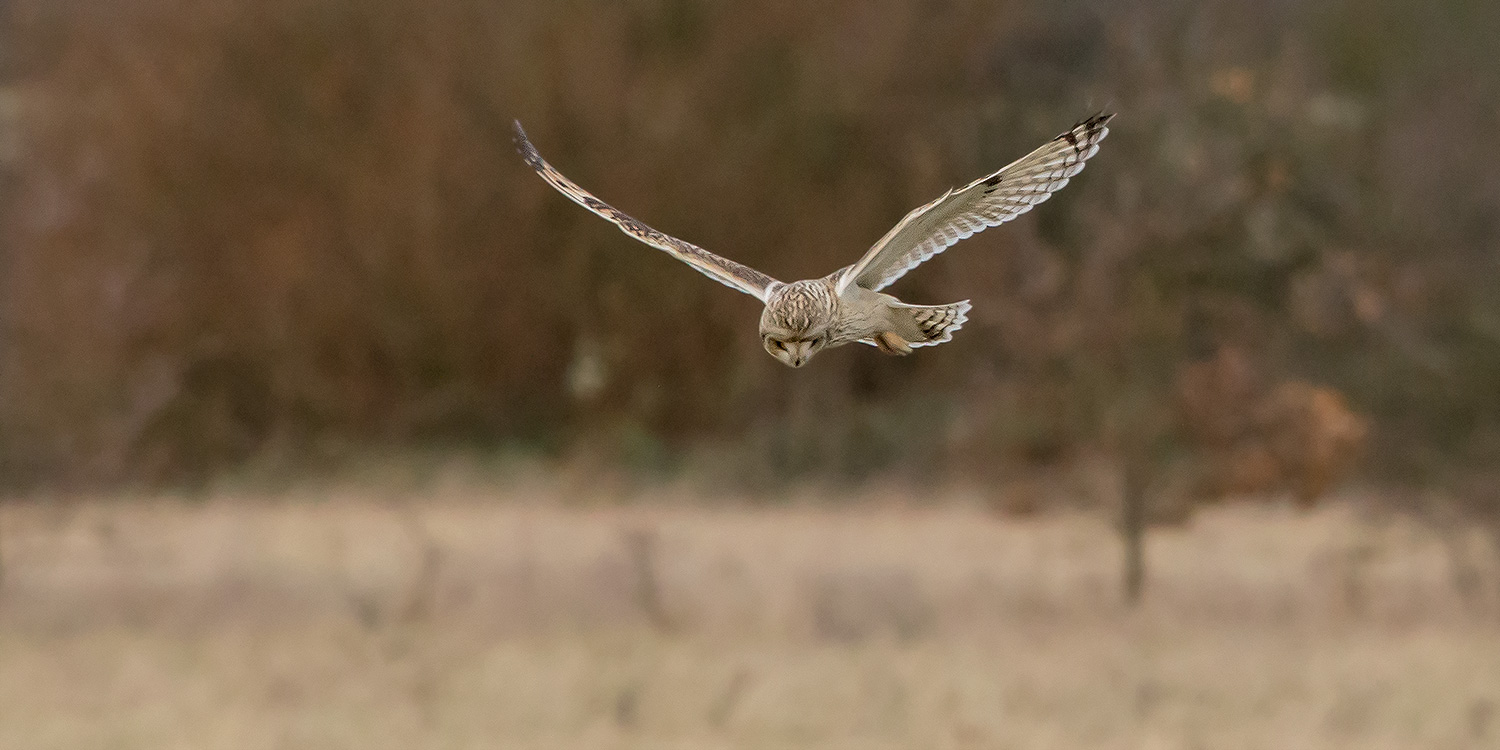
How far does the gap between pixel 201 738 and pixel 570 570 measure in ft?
10.9

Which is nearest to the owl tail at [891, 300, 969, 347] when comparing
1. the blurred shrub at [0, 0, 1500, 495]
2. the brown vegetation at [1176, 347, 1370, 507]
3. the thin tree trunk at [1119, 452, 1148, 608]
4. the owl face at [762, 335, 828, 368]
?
the owl face at [762, 335, 828, 368]

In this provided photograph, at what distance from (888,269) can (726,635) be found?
8.18m

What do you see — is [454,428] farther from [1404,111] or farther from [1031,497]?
[1404,111]

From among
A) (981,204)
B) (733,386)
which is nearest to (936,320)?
(981,204)

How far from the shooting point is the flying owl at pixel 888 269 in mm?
3166

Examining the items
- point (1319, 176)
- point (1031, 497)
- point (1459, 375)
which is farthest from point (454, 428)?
point (1459, 375)

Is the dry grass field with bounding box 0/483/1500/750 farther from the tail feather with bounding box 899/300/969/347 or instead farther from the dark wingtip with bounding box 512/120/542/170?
the tail feather with bounding box 899/300/969/347

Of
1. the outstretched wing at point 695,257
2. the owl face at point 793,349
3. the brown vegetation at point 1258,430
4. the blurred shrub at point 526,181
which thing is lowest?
the owl face at point 793,349

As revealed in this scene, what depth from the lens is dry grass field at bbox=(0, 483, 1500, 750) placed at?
1049cm

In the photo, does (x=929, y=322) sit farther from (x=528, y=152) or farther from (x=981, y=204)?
(x=528, y=152)

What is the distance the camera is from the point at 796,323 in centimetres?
312

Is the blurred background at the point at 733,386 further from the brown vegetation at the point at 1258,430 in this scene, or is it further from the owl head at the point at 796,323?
the owl head at the point at 796,323

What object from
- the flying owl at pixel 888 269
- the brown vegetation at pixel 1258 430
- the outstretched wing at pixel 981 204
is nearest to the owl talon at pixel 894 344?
the flying owl at pixel 888 269

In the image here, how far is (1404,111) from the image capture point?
16.7 metres
